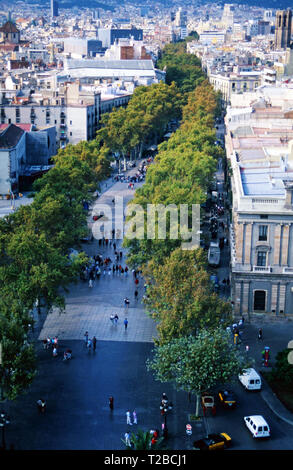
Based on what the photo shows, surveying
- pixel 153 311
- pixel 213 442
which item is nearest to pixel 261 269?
pixel 153 311

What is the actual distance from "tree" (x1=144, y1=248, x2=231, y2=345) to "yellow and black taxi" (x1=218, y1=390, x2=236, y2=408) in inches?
133

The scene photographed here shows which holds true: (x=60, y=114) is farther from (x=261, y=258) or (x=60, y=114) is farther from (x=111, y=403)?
(x=111, y=403)

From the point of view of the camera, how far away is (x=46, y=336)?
44.6m

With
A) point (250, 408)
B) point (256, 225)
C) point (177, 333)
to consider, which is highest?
point (256, 225)

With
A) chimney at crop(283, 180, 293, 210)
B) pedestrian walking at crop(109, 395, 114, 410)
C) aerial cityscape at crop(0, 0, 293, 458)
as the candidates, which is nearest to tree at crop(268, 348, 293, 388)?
aerial cityscape at crop(0, 0, 293, 458)

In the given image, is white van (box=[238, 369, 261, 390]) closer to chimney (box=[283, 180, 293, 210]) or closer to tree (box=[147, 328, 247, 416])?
tree (box=[147, 328, 247, 416])

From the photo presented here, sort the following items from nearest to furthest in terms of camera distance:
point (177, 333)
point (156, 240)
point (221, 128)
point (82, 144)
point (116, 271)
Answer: point (177, 333) → point (156, 240) → point (116, 271) → point (82, 144) → point (221, 128)

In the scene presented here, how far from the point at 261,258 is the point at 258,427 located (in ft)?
51.9

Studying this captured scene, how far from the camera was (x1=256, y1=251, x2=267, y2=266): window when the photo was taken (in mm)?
47062

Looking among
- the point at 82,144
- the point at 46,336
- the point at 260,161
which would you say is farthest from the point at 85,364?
the point at 82,144

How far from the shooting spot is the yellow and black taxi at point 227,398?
36.4 metres

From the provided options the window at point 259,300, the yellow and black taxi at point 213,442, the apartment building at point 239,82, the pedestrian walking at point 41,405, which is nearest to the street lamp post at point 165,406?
the yellow and black taxi at point 213,442

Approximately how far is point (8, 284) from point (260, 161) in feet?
87.0

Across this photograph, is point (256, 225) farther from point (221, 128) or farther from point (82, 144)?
point (221, 128)
